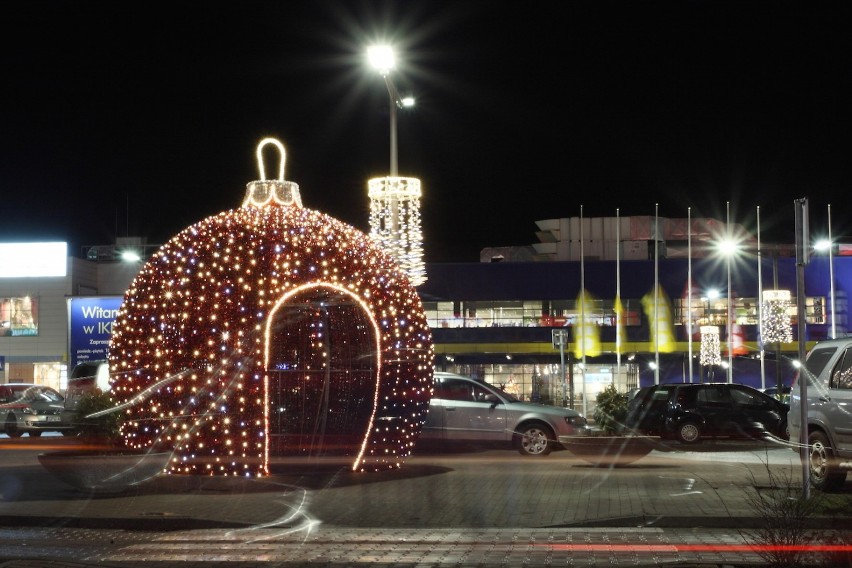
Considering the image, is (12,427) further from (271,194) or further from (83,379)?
(271,194)

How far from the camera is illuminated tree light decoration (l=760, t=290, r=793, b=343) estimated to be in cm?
3122

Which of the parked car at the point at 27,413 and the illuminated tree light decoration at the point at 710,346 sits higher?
the illuminated tree light decoration at the point at 710,346

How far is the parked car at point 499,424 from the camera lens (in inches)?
781

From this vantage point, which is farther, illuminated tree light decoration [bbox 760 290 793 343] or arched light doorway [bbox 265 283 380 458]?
illuminated tree light decoration [bbox 760 290 793 343]

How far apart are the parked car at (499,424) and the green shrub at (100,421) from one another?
7.15 meters

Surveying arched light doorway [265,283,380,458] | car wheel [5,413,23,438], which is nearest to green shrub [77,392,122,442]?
arched light doorway [265,283,380,458]

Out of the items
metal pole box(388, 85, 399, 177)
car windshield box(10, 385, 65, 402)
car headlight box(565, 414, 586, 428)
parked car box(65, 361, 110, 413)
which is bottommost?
car headlight box(565, 414, 586, 428)

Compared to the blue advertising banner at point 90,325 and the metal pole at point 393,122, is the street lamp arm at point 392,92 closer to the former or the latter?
the metal pole at point 393,122

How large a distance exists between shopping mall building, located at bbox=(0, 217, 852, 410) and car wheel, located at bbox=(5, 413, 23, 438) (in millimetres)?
18879

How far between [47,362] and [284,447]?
37.3m

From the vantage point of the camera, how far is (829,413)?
42.7 feet

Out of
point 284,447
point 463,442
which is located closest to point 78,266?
point 463,442

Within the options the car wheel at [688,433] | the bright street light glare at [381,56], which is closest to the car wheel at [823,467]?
the bright street light glare at [381,56]

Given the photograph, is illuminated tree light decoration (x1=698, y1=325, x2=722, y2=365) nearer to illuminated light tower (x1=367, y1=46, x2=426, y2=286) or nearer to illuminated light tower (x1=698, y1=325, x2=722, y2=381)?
illuminated light tower (x1=698, y1=325, x2=722, y2=381)
